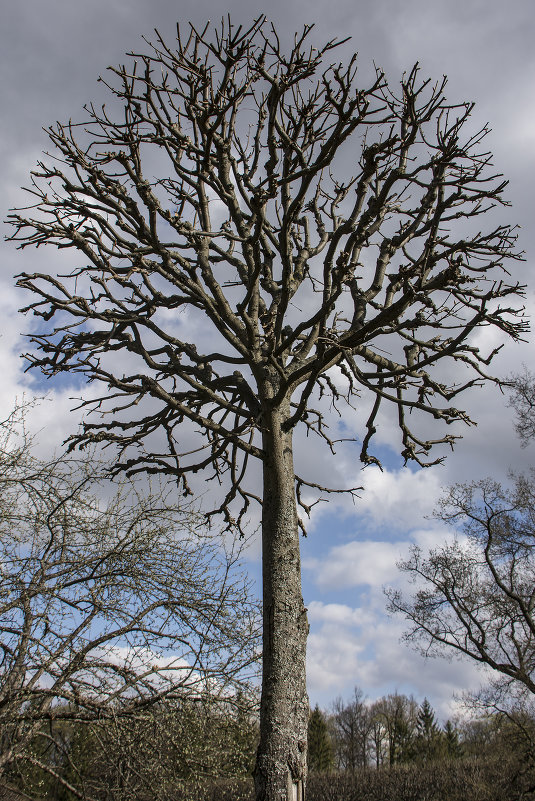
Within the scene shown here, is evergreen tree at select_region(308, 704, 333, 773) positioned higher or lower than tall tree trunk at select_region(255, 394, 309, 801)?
lower

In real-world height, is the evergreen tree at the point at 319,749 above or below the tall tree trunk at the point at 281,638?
below

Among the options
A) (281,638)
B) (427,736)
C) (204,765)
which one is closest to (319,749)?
(427,736)

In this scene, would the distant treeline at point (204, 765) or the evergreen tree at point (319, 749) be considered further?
the evergreen tree at point (319, 749)

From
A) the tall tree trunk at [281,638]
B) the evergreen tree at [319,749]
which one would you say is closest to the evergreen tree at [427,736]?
the evergreen tree at [319,749]

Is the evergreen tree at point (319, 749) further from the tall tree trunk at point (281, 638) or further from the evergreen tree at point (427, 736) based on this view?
the tall tree trunk at point (281, 638)

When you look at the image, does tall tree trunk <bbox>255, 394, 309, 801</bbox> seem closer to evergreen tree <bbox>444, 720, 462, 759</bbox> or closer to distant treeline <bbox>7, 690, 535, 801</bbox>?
distant treeline <bbox>7, 690, 535, 801</bbox>

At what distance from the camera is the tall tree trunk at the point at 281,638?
354cm

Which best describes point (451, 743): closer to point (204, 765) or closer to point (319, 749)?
point (319, 749)

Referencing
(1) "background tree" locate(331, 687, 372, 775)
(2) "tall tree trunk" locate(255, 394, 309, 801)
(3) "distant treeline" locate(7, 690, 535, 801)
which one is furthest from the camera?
(1) "background tree" locate(331, 687, 372, 775)

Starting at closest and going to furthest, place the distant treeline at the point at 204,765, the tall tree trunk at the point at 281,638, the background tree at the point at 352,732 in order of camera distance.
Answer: the tall tree trunk at the point at 281,638 < the distant treeline at the point at 204,765 < the background tree at the point at 352,732

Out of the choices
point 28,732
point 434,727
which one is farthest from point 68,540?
point 434,727

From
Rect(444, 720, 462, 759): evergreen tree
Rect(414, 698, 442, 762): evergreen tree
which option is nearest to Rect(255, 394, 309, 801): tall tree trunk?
Rect(414, 698, 442, 762): evergreen tree

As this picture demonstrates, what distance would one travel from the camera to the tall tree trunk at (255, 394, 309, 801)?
354 cm

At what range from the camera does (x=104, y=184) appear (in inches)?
208
